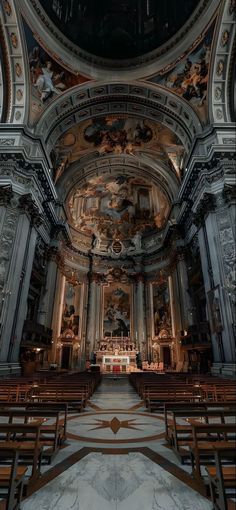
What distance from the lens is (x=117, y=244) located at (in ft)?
92.2

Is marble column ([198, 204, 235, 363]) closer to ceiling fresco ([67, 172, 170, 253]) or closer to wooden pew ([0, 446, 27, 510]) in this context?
wooden pew ([0, 446, 27, 510])

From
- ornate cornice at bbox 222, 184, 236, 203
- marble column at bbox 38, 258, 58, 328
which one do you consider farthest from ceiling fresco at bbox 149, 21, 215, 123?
marble column at bbox 38, 258, 58, 328

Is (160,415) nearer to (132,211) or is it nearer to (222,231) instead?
(222,231)

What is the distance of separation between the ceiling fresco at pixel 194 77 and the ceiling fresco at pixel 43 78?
5.85 m

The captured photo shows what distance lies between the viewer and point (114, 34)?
1712 centimetres

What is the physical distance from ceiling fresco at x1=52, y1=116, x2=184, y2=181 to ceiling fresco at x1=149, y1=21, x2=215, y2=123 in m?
3.14

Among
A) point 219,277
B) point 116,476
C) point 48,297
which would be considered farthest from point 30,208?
point 116,476

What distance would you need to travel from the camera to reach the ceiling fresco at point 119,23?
15.8 meters

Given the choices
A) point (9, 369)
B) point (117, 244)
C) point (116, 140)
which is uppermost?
point (116, 140)

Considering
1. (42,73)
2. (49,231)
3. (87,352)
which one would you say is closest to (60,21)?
(42,73)

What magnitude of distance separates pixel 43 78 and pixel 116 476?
2008cm

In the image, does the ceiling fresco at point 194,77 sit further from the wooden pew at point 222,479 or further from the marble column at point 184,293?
the wooden pew at point 222,479

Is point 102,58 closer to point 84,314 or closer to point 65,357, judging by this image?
point 84,314

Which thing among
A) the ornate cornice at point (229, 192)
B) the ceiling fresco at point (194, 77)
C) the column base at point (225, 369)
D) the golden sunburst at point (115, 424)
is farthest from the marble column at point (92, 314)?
the golden sunburst at point (115, 424)
